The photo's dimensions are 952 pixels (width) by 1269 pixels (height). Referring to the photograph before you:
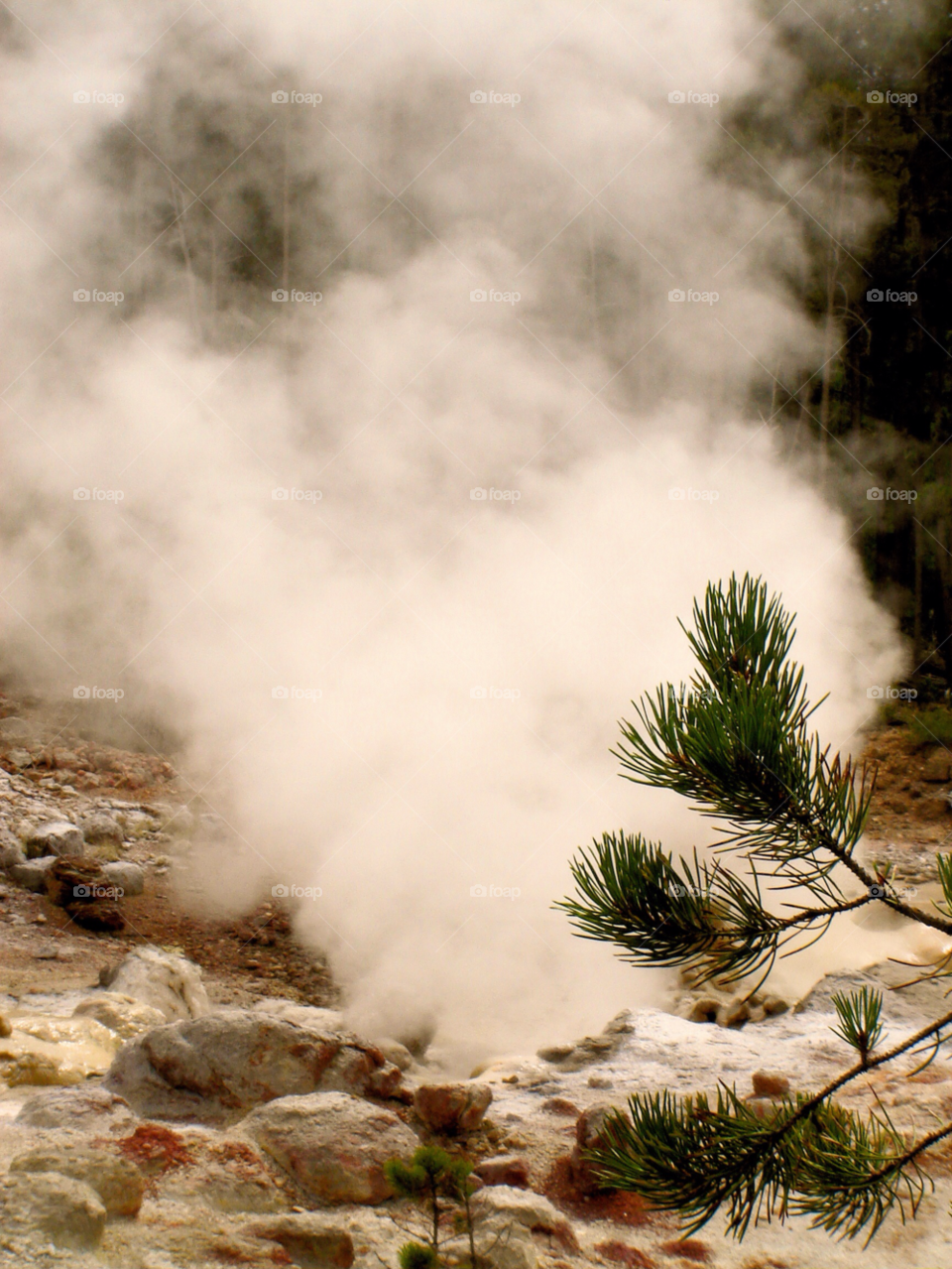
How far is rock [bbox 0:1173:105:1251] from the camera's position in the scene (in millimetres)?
1806

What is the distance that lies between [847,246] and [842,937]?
31.5 feet

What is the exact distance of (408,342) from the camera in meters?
8.02

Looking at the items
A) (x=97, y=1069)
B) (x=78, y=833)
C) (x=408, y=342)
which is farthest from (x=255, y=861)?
(x=408, y=342)

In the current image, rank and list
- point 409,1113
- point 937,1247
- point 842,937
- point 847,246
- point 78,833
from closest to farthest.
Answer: point 937,1247, point 409,1113, point 842,937, point 78,833, point 847,246

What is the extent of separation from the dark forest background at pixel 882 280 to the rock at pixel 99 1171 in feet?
33.3

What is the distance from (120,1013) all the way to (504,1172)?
1830 millimetres

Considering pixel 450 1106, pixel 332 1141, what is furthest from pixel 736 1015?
pixel 332 1141

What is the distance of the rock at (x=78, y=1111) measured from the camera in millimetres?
2383

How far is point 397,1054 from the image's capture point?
368cm

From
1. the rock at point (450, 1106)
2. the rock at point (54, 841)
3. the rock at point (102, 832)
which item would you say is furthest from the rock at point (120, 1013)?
the rock at point (102, 832)

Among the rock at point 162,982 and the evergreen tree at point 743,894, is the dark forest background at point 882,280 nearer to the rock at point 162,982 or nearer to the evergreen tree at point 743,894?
the rock at point 162,982

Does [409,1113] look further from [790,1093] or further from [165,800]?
[165,800]

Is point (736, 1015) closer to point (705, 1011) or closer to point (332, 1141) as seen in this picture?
point (705, 1011)

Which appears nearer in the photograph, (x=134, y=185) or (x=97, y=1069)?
(x=97, y=1069)
